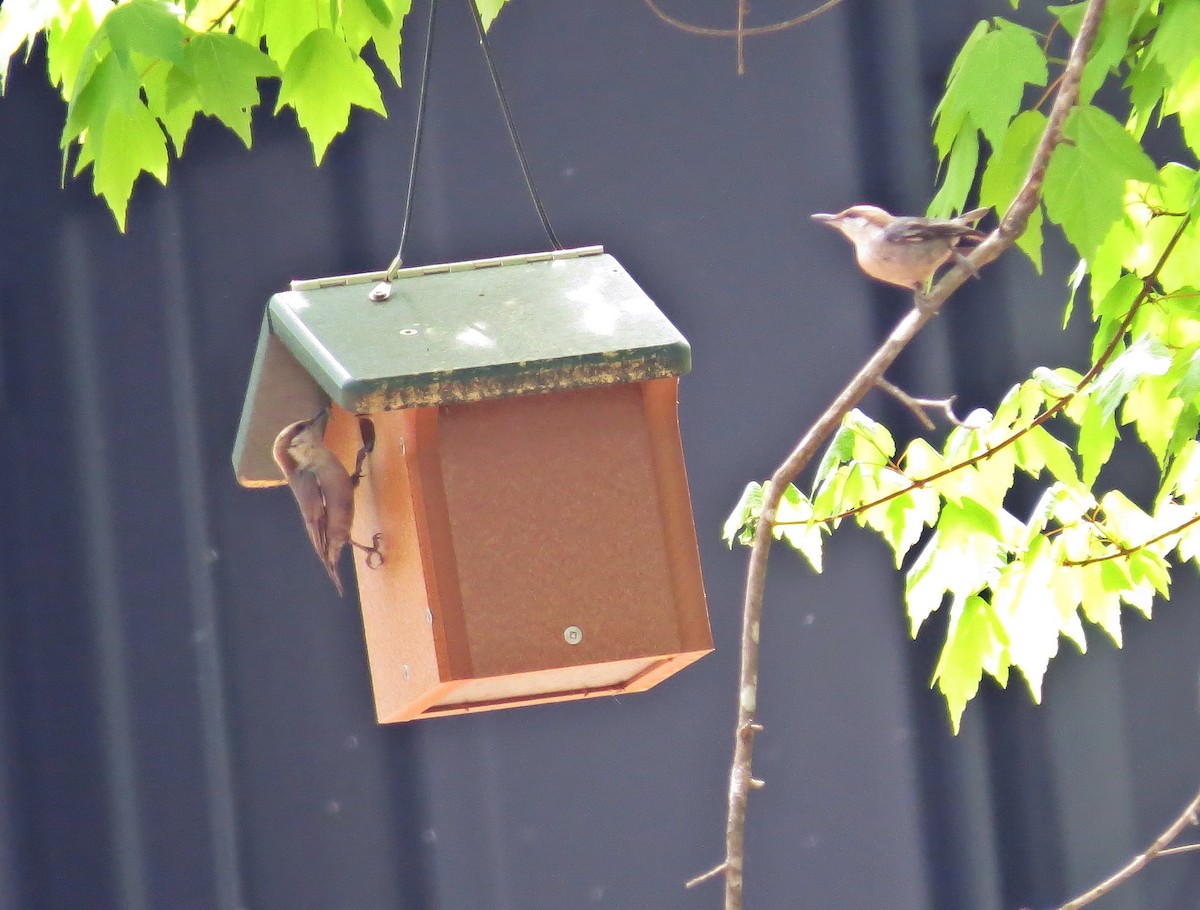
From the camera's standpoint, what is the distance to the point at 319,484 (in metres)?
2.09

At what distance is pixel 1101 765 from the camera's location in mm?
4164

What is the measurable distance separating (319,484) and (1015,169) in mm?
1008

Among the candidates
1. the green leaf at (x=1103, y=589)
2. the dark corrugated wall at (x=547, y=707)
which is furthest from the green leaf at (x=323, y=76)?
the dark corrugated wall at (x=547, y=707)

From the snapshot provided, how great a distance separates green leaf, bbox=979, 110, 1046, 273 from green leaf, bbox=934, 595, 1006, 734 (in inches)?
20.7

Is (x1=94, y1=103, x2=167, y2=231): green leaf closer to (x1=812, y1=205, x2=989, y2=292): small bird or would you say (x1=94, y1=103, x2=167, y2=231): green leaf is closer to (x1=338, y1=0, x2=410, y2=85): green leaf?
(x1=338, y1=0, x2=410, y2=85): green leaf

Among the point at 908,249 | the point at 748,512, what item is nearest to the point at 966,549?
the point at 748,512

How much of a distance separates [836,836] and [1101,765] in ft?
2.41

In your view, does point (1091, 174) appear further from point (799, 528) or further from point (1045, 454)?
point (799, 528)

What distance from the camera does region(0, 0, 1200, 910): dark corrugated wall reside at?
389 centimetres

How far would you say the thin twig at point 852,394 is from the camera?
5.22 ft

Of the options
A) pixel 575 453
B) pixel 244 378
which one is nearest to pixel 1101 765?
pixel 244 378

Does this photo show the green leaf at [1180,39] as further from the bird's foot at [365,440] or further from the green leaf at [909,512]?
the bird's foot at [365,440]

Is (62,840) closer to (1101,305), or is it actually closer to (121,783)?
(121,783)

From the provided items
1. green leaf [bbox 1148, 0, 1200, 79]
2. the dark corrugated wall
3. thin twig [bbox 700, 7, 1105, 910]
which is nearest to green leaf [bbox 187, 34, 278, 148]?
thin twig [bbox 700, 7, 1105, 910]
